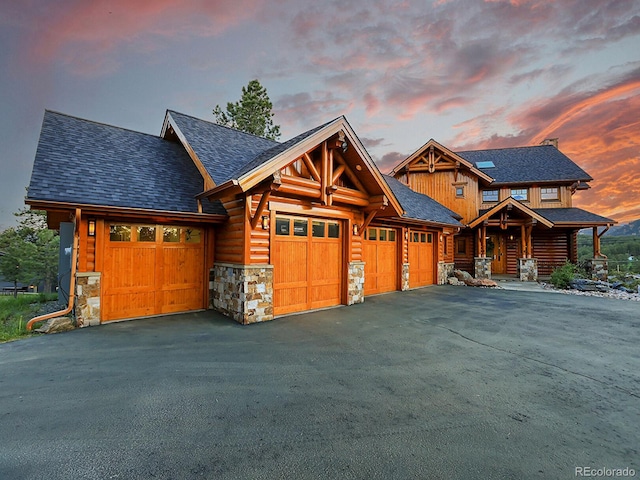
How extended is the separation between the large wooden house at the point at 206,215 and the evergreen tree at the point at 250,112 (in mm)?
15578

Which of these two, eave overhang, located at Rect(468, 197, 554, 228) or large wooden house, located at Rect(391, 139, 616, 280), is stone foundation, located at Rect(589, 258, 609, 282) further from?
eave overhang, located at Rect(468, 197, 554, 228)

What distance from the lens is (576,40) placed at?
979cm

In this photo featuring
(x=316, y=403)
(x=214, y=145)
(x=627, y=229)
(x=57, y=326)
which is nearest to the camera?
(x=316, y=403)

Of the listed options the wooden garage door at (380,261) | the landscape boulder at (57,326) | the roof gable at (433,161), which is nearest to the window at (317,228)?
the wooden garage door at (380,261)

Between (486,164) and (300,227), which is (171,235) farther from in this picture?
(486,164)

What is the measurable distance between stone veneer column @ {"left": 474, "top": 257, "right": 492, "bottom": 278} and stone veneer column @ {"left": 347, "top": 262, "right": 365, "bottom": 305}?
34.1 feet

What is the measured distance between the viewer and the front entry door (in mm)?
18172

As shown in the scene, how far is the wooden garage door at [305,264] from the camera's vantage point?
23.5ft

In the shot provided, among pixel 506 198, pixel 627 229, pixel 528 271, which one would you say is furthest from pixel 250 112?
pixel 627 229

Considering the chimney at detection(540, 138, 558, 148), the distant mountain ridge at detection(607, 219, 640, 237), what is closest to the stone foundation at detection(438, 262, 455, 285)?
the chimney at detection(540, 138, 558, 148)

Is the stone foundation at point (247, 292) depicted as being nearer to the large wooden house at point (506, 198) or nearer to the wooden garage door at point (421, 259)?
the wooden garage door at point (421, 259)

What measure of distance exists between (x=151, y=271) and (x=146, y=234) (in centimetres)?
98

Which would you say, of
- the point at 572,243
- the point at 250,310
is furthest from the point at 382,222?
the point at 572,243

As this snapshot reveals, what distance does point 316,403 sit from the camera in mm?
3094
